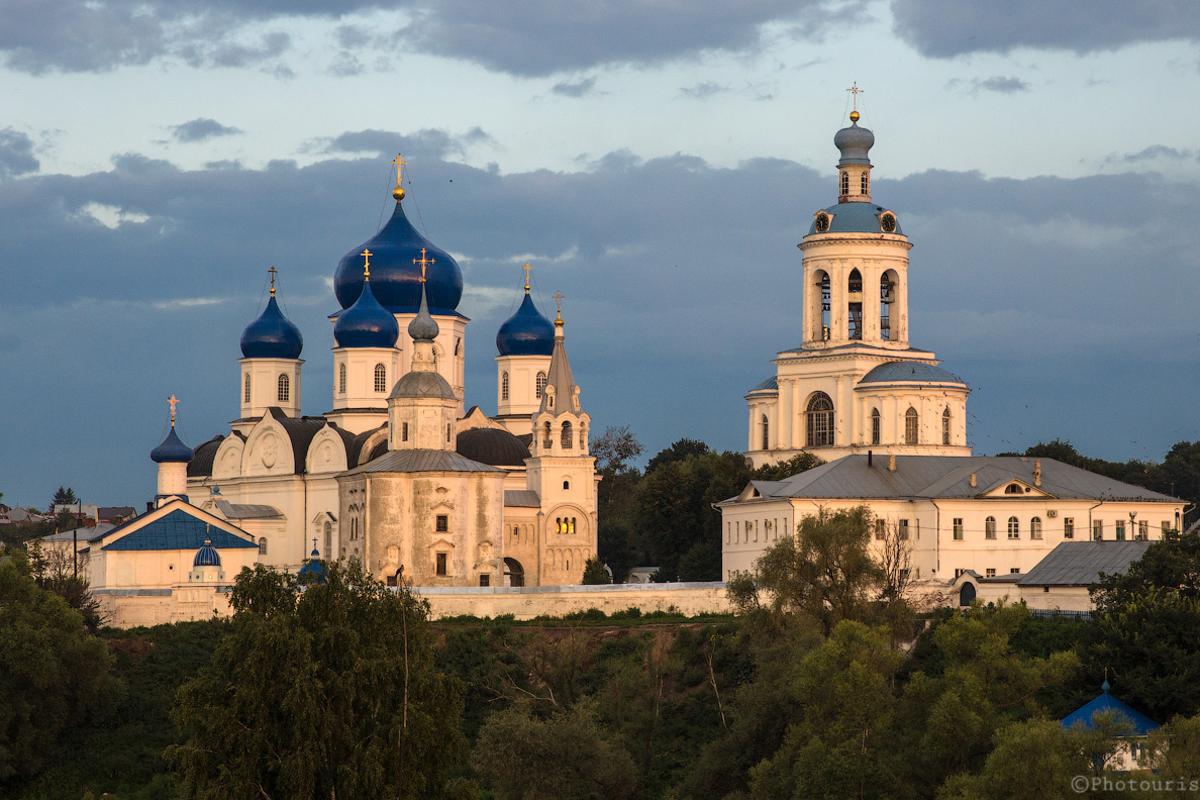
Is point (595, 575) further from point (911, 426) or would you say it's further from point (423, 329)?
point (911, 426)

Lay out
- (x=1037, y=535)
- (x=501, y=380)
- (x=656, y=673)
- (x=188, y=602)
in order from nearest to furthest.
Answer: (x=656, y=673), (x=188, y=602), (x=1037, y=535), (x=501, y=380)

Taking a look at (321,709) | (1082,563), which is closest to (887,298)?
(1082,563)

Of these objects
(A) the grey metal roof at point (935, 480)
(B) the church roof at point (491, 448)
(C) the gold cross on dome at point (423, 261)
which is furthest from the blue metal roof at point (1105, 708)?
(C) the gold cross on dome at point (423, 261)

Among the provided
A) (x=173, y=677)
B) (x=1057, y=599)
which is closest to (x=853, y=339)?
(x=1057, y=599)

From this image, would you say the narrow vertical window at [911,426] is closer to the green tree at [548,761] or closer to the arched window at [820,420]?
the arched window at [820,420]

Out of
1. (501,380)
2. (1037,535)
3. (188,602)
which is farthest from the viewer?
(501,380)

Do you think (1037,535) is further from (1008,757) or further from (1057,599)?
(1008,757)

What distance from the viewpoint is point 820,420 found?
55.8 meters

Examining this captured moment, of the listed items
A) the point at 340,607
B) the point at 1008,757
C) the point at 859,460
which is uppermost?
the point at 859,460

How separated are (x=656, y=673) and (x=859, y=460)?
1255 cm

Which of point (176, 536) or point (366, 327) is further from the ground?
point (366, 327)

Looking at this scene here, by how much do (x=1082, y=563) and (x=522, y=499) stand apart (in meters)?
15.7

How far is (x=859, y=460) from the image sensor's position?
50.8m

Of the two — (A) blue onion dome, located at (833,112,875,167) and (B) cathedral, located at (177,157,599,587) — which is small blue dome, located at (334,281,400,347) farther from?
(A) blue onion dome, located at (833,112,875,167)
